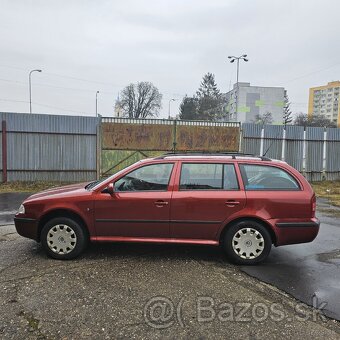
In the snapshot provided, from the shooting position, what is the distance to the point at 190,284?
4.54m

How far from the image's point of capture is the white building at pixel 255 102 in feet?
284

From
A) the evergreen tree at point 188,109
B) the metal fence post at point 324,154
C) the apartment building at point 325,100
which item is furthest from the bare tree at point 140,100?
the metal fence post at point 324,154

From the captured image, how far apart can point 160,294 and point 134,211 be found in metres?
1.40

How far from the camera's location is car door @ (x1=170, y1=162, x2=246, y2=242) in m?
5.25

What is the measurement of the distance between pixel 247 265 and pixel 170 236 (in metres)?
1.18

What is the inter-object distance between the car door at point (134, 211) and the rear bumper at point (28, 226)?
0.92 m

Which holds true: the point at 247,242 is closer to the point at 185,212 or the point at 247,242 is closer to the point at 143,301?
the point at 185,212

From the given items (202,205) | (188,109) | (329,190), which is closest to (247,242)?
(202,205)

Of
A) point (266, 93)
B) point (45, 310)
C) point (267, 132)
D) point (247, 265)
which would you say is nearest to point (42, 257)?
point (45, 310)

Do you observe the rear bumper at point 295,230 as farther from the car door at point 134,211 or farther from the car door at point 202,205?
the car door at point 134,211

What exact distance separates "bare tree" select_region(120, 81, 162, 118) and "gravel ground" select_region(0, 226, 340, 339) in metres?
79.0

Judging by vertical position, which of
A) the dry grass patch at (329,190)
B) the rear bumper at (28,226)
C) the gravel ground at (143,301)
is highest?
the rear bumper at (28,226)

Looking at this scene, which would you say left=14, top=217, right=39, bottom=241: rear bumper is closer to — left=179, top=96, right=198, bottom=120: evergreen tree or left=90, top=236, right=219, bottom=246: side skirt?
left=90, top=236, right=219, bottom=246: side skirt

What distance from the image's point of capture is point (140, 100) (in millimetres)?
84062
